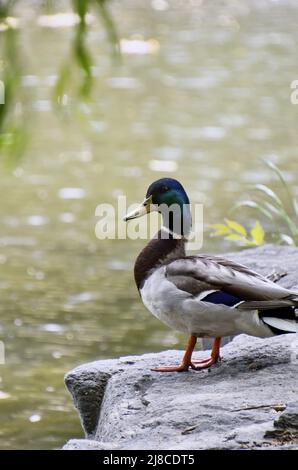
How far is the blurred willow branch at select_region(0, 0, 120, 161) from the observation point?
74.9 inches

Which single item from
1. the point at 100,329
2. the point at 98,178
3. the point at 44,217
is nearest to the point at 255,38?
the point at 98,178

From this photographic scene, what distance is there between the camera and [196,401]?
3465mm

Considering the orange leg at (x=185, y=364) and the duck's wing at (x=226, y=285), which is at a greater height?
the duck's wing at (x=226, y=285)

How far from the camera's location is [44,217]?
9.20m

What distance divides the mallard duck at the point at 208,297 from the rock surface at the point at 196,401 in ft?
0.38

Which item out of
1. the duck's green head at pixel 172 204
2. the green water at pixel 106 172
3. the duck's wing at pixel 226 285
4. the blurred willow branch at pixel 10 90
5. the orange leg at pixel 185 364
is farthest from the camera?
the green water at pixel 106 172

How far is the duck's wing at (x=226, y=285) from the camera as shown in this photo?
3646 mm

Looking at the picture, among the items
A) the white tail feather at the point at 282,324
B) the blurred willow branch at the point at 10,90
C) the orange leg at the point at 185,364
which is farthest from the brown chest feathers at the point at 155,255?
the blurred willow branch at the point at 10,90

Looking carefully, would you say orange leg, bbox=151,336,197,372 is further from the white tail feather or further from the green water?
the green water

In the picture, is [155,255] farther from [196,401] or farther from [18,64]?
[18,64]

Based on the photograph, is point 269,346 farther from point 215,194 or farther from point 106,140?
point 106,140

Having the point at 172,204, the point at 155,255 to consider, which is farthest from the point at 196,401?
the point at 172,204

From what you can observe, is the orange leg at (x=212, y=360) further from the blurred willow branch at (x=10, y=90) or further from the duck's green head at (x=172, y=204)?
the blurred willow branch at (x=10, y=90)
